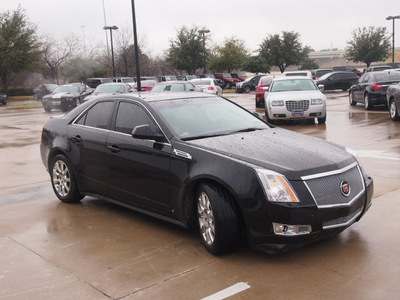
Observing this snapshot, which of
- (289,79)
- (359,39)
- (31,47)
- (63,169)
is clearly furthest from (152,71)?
(63,169)

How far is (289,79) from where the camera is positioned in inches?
637

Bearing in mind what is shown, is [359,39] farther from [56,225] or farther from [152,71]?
[56,225]

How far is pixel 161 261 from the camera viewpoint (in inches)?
179

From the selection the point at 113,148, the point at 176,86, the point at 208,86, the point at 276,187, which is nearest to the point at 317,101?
the point at 176,86

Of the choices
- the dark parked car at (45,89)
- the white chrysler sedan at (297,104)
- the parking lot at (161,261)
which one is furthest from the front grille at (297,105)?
the dark parked car at (45,89)

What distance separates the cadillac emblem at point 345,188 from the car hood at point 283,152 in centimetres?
16

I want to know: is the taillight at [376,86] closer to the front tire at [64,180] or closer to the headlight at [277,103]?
the headlight at [277,103]

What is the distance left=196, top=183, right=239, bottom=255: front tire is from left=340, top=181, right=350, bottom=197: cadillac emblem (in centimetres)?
99

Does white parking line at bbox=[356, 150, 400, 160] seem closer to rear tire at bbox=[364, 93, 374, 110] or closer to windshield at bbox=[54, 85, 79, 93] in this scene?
rear tire at bbox=[364, 93, 374, 110]

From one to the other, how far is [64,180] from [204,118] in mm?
2367

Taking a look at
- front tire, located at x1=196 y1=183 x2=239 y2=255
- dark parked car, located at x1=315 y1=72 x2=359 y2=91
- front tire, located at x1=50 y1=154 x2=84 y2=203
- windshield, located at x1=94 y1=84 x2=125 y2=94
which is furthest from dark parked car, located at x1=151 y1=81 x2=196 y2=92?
front tire, located at x1=196 y1=183 x2=239 y2=255

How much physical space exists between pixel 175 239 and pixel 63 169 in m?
2.38

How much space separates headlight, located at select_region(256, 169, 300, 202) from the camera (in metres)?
4.17

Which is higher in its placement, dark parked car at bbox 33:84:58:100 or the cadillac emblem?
dark parked car at bbox 33:84:58:100
